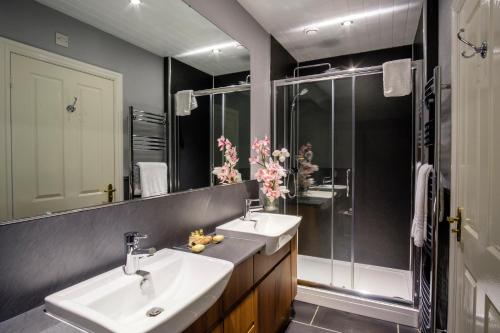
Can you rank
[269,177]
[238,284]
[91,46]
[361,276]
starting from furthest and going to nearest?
[361,276] < [269,177] < [238,284] < [91,46]

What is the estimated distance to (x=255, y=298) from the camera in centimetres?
152

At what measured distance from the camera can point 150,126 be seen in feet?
4.89

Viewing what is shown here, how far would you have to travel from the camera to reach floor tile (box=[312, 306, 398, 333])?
217 cm

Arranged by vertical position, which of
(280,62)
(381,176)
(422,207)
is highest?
(280,62)

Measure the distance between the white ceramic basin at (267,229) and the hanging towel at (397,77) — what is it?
1.45 meters

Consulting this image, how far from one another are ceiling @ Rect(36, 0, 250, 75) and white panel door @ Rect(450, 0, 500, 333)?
1.49 meters

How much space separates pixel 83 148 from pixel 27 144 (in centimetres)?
19

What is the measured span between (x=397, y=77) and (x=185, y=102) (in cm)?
187

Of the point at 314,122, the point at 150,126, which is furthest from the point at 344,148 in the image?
the point at 150,126

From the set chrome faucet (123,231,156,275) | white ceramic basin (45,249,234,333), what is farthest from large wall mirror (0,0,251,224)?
white ceramic basin (45,249,234,333)

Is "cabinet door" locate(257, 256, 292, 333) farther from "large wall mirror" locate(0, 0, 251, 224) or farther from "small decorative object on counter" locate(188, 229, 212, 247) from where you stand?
"large wall mirror" locate(0, 0, 251, 224)

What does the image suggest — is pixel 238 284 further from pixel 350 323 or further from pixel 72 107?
pixel 350 323

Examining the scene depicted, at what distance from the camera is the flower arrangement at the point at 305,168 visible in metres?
3.26

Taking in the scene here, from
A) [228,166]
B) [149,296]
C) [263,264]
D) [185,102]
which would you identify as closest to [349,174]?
[228,166]
